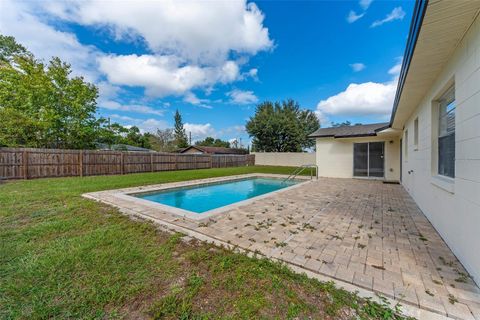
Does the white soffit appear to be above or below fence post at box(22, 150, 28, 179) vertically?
above

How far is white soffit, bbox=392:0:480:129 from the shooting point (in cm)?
187

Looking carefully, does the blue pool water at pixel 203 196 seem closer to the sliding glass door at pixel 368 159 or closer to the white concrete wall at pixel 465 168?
the white concrete wall at pixel 465 168

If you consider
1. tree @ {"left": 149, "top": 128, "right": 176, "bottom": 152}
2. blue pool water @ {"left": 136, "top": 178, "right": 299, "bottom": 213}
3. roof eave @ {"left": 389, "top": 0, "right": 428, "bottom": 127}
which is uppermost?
tree @ {"left": 149, "top": 128, "right": 176, "bottom": 152}

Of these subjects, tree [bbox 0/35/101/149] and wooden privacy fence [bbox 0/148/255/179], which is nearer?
wooden privacy fence [bbox 0/148/255/179]

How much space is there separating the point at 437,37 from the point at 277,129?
22914 mm

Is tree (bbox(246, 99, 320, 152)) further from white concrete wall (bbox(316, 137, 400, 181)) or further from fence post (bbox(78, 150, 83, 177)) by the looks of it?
fence post (bbox(78, 150, 83, 177))

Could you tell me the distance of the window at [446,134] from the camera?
2.91 m

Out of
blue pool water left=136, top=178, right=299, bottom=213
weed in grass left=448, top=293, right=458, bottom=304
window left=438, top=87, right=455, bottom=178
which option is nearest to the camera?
weed in grass left=448, top=293, right=458, bottom=304

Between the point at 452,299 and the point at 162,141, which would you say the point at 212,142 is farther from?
the point at 452,299

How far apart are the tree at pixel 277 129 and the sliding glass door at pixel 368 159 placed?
48.1 feet

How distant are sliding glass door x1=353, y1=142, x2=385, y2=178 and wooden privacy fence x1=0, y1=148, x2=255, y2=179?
12502 mm

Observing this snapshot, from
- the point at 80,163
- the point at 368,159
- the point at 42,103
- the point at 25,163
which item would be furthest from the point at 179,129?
the point at 368,159

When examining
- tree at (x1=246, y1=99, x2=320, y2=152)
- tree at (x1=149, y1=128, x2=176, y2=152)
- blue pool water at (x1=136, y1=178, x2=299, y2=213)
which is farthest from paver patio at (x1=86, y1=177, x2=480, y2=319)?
tree at (x1=149, y1=128, x2=176, y2=152)

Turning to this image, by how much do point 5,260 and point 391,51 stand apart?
443 inches
